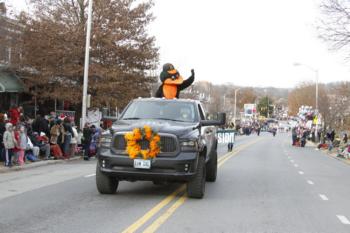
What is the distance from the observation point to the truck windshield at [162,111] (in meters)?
11.0

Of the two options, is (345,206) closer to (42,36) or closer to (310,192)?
(310,192)

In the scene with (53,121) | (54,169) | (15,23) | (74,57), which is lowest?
(54,169)

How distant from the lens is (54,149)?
63.8 feet

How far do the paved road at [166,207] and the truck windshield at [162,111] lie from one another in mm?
1579

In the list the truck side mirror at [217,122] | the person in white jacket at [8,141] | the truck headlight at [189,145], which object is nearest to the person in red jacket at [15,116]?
the person in white jacket at [8,141]

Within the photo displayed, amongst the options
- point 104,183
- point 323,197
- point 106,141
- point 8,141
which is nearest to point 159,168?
point 106,141

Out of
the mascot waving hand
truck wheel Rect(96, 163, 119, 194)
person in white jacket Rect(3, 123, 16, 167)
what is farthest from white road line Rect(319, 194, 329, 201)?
person in white jacket Rect(3, 123, 16, 167)

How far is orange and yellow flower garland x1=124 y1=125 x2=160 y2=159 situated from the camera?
949cm

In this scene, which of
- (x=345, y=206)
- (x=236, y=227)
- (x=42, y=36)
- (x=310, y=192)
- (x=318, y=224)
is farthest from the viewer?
(x=42, y=36)

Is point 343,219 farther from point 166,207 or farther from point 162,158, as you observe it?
point 162,158

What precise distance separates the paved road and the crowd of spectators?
242 centimetres

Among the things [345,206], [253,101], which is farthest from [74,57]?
[253,101]

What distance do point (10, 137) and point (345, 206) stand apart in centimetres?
1001

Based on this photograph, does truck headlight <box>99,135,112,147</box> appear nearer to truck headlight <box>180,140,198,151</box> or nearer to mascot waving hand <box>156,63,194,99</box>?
truck headlight <box>180,140,198,151</box>
